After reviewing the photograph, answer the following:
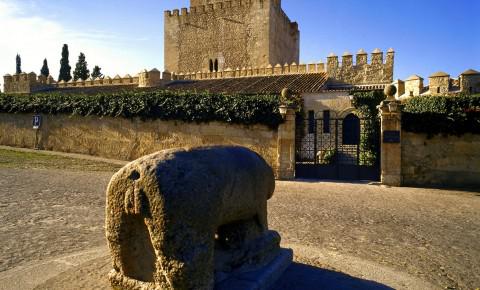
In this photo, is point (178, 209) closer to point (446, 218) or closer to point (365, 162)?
point (446, 218)

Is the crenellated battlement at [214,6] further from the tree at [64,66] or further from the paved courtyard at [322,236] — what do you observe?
the paved courtyard at [322,236]

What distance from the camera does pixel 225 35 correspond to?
34.5 m

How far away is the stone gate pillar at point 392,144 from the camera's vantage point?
11.2m

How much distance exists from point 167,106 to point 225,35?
21788 millimetres

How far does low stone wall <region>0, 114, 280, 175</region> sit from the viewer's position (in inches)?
520

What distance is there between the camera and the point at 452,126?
429 inches

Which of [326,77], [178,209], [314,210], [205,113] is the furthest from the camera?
[326,77]

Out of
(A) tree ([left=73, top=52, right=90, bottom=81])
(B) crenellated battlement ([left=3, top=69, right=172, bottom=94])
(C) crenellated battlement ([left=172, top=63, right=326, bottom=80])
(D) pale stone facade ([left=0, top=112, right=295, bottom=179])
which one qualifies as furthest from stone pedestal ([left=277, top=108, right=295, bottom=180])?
(A) tree ([left=73, top=52, right=90, bottom=81])

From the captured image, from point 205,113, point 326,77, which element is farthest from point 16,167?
point 326,77

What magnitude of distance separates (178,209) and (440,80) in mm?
19409

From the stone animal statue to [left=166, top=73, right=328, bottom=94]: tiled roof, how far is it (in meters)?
16.7

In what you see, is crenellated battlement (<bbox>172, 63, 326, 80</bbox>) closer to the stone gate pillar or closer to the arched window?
the arched window

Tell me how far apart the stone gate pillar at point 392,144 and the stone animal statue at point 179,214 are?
905 centimetres

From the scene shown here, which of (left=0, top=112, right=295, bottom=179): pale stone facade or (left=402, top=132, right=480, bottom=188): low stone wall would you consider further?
(left=0, top=112, right=295, bottom=179): pale stone facade
